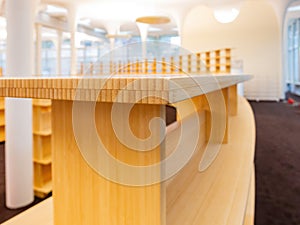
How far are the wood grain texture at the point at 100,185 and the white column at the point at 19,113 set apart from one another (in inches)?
63.8

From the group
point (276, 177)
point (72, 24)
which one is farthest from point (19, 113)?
point (72, 24)

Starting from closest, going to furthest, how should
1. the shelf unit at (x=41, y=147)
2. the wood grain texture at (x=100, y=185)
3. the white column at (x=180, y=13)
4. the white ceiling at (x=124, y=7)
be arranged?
the wood grain texture at (x=100, y=185) → the shelf unit at (x=41, y=147) → the white ceiling at (x=124, y=7) → the white column at (x=180, y=13)

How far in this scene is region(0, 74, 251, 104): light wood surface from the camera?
0.41 metres

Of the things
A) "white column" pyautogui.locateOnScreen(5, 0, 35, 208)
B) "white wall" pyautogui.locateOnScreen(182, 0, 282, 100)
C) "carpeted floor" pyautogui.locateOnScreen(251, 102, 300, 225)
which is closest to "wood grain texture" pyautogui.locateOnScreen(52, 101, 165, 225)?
"carpeted floor" pyautogui.locateOnScreen(251, 102, 300, 225)

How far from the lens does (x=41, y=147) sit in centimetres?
250

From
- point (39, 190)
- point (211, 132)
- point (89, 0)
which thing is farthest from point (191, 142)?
point (89, 0)

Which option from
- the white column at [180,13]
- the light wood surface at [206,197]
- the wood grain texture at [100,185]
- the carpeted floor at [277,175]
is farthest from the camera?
the white column at [180,13]

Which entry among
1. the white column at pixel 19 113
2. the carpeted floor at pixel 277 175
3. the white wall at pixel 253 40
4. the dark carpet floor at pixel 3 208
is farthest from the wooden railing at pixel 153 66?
the white wall at pixel 253 40

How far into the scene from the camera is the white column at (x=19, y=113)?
2033mm

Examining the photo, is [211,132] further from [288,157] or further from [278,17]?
[278,17]

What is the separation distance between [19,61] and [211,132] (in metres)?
1.47

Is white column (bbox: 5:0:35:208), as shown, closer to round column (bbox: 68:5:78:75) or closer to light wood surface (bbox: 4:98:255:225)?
light wood surface (bbox: 4:98:255:225)

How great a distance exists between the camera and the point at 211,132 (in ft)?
4.77

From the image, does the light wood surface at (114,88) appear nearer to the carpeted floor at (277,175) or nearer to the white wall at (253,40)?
the carpeted floor at (277,175)
